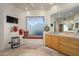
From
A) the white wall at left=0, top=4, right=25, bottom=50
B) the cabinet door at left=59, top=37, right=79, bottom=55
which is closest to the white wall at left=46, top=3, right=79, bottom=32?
the cabinet door at left=59, top=37, right=79, bottom=55

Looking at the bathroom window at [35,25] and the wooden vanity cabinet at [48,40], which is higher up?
the bathroom window at [35,25]

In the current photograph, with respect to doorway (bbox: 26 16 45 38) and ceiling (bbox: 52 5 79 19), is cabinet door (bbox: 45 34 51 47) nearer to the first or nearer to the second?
doorway (bbox: 26 16 45 38)

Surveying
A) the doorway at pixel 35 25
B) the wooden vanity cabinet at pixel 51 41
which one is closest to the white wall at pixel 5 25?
the doorway at pixel 35 25

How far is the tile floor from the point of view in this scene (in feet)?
9.21

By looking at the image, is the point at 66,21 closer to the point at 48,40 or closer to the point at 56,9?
the point at 56,9

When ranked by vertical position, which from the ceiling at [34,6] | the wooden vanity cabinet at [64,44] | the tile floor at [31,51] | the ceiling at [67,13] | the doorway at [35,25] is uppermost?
the ceiling at [34,6]

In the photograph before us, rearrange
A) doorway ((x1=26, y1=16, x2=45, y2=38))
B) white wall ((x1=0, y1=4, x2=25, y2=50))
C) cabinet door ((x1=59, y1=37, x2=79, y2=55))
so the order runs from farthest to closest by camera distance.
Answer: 1. doorway ((x1=26, y1=16, x2=45, y2=38))
2. white wall ((x1=0, y1=4, x2=25, y2=50))
3. cabinet door ((x1=59, y1=37, x2=79, y2=55))

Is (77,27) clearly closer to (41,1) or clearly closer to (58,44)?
(58,44)

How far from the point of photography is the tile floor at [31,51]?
9.21 feet

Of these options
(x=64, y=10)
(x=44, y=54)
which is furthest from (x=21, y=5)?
(x=44, y=54)

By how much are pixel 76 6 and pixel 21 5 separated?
1.14 metres

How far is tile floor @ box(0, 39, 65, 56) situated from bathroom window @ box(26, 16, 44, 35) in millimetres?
299

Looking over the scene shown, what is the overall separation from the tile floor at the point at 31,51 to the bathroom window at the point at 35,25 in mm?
299

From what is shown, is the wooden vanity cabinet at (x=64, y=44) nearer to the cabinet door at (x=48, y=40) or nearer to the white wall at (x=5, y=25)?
the cabinet door at (x=48, y=40)
